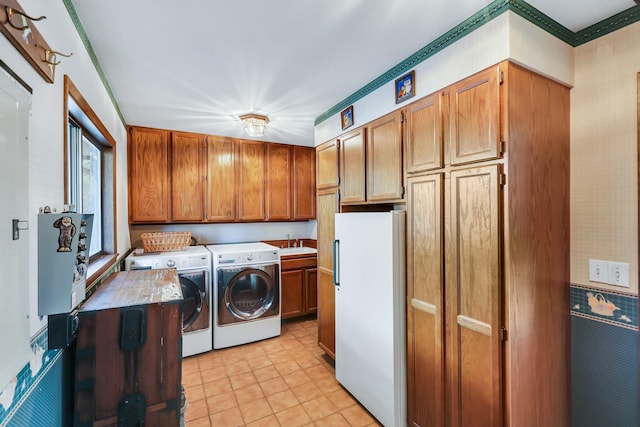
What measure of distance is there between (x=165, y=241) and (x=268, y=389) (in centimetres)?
184

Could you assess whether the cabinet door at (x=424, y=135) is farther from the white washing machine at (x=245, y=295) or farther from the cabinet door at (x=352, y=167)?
the white washing machine at (x=245, y=295)

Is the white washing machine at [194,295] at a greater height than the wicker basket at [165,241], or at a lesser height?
lesser

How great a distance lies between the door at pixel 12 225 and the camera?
0.76 m

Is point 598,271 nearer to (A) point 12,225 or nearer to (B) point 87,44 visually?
(A) point 12,225

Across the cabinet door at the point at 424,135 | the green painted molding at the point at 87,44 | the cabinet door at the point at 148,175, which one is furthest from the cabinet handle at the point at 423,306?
the cabinet door at the point at 148,175

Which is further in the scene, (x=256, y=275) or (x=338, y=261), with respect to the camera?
(x=256, y=275)

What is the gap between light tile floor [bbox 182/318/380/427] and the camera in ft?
6.82

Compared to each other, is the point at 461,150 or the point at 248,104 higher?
the point at 248,104

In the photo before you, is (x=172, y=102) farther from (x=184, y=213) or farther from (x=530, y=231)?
(x=530, y=231)

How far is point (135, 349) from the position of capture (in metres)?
1.20

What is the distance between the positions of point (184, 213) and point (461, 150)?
3.01 meters

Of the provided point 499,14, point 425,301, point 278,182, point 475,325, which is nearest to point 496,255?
point 475,325

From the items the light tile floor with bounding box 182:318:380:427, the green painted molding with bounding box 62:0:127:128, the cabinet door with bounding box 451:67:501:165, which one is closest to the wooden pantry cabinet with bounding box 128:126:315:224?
the green painted molding with bounding box 62:0:127:128

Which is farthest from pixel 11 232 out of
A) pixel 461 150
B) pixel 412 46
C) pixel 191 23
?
pixel 412 46
